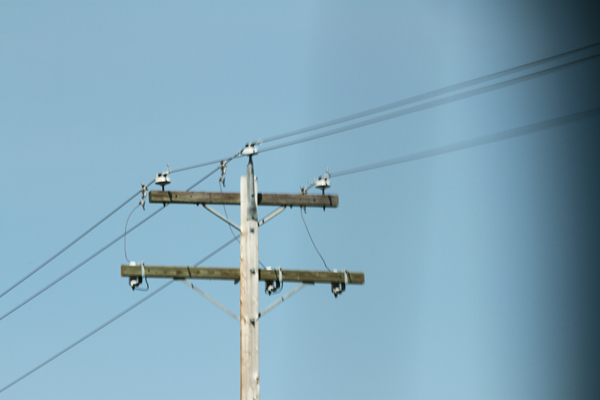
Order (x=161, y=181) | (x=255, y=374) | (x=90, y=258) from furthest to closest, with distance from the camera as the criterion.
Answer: (x=90, y=258) → (x=161, y=181) → (x=255, y=374)

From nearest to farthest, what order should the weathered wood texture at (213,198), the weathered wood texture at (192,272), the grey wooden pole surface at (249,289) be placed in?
the grey wooden pole surface at (249,289), the weathered wood texture at (192,272), the weathered wood texture at (213,198)

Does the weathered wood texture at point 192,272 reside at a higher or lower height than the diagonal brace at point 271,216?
lower

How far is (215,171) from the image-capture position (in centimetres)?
1870

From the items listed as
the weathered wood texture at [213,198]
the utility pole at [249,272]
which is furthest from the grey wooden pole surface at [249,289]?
the weathered wood texture at [213,198]

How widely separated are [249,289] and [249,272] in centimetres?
28

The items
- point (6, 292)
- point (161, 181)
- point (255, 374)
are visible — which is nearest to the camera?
point (255, 374)

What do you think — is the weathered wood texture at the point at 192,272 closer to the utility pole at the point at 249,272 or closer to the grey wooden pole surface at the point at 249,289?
the utility pole at the point at 249,272

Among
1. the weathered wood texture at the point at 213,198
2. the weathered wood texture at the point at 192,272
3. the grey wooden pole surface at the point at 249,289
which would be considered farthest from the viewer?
the weathered wood texture at the point at 213,198

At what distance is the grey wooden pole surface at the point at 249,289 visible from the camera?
17000mm

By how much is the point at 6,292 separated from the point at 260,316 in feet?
31.9

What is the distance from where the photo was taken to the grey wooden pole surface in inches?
669

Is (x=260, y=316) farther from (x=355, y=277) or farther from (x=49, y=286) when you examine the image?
(x=49, y=286)

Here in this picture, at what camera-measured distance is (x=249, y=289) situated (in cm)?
1742

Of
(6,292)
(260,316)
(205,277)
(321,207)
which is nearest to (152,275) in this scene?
(205,277)
